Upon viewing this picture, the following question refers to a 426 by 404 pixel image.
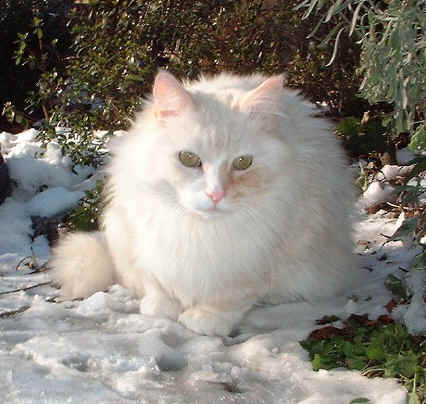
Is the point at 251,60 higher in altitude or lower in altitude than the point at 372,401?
higher

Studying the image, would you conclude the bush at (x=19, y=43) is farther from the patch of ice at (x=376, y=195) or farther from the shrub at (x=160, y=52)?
the patch of ice at (x=376, y=195)

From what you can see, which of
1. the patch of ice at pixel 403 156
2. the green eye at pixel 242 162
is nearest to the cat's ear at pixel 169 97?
the green eye at pixel 242 162

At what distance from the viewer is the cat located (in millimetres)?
2627

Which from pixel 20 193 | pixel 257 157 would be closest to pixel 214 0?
pixel 20 193

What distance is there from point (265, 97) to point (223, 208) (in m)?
0.49

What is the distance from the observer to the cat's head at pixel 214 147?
2582mm

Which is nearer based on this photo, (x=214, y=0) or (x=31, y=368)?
(x=31, y=368)

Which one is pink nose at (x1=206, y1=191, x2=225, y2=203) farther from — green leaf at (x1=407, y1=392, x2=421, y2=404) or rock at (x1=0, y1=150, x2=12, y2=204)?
rock at (x1=0, y1=150, x2=12, y2=204)

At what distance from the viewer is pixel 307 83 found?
5.24m

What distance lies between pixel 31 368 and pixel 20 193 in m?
2.92

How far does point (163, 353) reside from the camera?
2502mm

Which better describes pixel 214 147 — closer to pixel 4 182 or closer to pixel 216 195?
pixel 216 195

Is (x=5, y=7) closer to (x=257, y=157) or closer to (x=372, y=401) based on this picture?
(x=257, y=157)

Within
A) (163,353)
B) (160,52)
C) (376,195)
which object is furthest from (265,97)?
(160,52)
